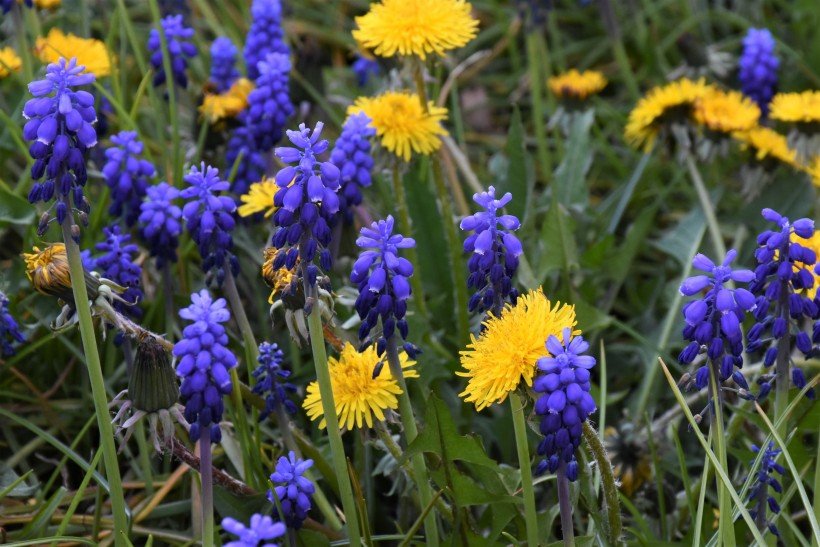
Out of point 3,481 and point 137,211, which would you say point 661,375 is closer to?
point 137,211

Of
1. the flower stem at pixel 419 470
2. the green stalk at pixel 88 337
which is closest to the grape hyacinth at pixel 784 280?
the flower stem at pixel 419 470

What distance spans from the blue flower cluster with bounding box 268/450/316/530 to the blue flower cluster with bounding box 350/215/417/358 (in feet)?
1.32

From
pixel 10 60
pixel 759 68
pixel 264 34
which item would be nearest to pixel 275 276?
pixel 264 34

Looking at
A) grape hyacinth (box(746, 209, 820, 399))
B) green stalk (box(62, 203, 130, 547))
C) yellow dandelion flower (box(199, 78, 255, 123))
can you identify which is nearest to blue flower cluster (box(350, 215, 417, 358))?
green stalk (box(62, 203, 130, 547))

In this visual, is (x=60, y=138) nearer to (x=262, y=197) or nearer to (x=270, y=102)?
(x=262, y=197)

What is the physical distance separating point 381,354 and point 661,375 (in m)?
1.63

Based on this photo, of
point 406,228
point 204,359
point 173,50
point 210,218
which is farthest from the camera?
point 173,50

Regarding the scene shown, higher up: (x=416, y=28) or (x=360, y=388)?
(x=416, y=28)

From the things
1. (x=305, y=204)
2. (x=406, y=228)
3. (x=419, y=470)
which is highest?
(x=305, y=204)

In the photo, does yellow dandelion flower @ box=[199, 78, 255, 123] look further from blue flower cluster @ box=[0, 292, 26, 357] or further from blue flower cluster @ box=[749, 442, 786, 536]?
blue flower cluster @ box=[749, 442, 786, 536]

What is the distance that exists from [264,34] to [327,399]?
2200 mm

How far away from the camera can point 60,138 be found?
91.5 inches

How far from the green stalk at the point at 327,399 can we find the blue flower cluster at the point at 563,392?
0.49 m

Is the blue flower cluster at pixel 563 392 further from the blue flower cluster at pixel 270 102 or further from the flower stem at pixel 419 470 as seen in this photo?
the blue flower cluster at pixel 270 102
